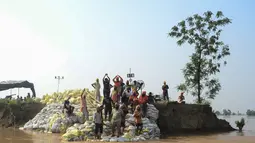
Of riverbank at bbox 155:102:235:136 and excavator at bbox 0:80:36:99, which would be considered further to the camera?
excavator at bbox 0:80:36:99

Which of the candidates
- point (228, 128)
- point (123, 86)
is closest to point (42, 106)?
point (123, 86)

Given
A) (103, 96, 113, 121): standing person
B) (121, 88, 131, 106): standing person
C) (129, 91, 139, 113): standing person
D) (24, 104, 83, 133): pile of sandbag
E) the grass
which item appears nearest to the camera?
(103, 96, 113, 121): standing person

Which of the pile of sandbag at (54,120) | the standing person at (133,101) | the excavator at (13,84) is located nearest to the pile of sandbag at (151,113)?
the standing person at (133,101)

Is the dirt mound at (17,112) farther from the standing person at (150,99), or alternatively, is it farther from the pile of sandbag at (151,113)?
the pile of sandbag at (151,113)

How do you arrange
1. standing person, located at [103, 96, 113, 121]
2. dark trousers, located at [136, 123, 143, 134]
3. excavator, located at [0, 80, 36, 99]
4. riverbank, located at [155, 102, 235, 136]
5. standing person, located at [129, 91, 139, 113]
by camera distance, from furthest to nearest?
1. excavator, located at [0, 80, 36, 99]
2. riverbank, located at [155, 102, 235, 136]
3. standing person, located at [129, 91, 139, 113]
4. standing person, located at [103, 96, 113, 121]
5. dark trousers, located at [136, 123, 143, 134]

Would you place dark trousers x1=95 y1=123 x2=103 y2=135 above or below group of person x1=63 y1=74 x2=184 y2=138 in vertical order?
below

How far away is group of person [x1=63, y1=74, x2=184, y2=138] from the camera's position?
1291cm

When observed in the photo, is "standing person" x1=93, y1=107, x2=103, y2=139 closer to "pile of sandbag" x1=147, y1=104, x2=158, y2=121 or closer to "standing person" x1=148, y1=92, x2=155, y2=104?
"pile of sandbag" x1=147, y1=104, x2=158, y2=121

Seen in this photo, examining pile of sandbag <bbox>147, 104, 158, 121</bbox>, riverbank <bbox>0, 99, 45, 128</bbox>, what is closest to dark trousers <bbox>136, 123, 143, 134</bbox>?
pile of sandbag <bbox>147, 104, 158, 121</bbox>

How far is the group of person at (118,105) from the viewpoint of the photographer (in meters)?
12.9

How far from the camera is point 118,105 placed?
44.3 feet

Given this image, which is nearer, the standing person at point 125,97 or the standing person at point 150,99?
the standing person at point 125,97

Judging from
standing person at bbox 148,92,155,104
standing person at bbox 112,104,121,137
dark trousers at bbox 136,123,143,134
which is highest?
standing person at bbox 148,92,155,104

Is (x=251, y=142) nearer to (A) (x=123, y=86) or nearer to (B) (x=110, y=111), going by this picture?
(B) (x=110, y=111)
